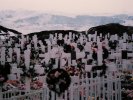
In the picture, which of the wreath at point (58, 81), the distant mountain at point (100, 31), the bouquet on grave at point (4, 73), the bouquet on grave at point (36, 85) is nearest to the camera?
the wreath at point (58, 81)

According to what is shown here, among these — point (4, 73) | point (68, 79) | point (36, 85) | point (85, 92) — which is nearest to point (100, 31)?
point (36, 85)

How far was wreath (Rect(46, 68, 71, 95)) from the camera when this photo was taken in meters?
4.95

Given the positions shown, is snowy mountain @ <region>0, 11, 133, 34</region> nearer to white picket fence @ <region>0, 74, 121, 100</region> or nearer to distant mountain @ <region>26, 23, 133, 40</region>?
distant mountain @ <region>26, 23, 133, 40</region>

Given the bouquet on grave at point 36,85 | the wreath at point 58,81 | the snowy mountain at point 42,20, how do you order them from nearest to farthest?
the wreath at point 58,81
the bouquet on grave at point 36,85
the snowy mountain at point 42,20

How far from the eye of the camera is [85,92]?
5582 millimetres

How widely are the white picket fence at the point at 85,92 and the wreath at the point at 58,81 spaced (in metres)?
0.12

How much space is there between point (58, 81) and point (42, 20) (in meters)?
6.17

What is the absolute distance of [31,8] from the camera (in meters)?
9.55

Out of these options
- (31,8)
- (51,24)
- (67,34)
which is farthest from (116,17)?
(67,34)

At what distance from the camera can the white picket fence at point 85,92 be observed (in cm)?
507

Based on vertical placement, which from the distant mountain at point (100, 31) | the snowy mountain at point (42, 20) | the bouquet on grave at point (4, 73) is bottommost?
the distant mountain at point (100, 31)

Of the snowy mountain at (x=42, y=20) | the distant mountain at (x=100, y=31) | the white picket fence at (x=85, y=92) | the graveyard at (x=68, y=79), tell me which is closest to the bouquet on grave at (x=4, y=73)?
the graveyard at (x=68, y=79)

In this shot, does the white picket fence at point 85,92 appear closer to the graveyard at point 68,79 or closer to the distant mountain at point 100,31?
the graveyard at point 68,79

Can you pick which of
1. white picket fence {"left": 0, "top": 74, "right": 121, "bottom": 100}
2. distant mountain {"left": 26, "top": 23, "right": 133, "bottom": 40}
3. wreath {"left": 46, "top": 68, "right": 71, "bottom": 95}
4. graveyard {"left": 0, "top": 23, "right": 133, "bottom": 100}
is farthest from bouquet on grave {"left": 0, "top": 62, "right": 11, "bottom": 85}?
distant mountain {"left": 26, "top": 23, "right": 133, "bottom": 40}
